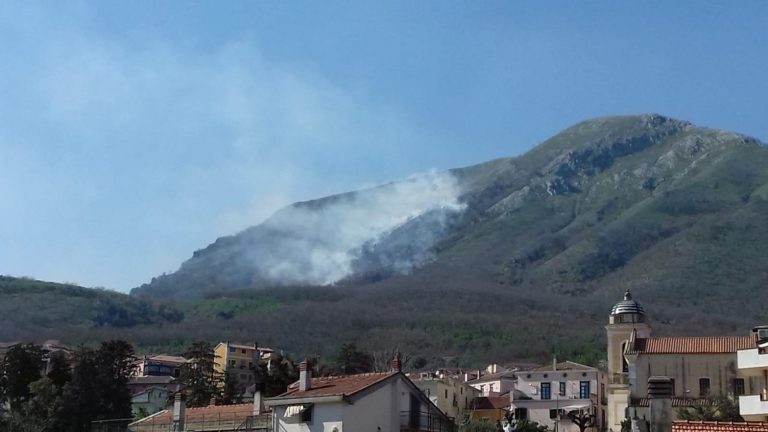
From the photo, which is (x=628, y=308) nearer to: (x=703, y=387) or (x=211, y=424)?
(x=703, y=387)

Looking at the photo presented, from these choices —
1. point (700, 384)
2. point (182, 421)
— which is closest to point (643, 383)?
point (700, 384)

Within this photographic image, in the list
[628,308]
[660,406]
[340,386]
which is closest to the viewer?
[660,406]

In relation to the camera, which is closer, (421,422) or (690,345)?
(421,422)

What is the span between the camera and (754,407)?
39.7 m

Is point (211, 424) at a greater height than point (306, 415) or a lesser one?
lesser

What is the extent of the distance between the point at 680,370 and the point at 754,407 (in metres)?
25.2

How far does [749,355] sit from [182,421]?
Answer: 2553 cm

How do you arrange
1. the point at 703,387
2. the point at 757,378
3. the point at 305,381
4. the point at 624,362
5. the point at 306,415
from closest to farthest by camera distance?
the point at 306,415 → the point at 757,378 → the point at 305,381 → the point at 703,387 → the point at 624,362

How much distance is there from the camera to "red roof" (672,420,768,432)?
21.0 metres

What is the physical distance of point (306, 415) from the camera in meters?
44.1

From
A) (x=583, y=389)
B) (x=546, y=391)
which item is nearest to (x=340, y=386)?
(x=583, y=389)

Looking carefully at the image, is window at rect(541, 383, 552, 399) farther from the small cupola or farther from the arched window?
the arched window

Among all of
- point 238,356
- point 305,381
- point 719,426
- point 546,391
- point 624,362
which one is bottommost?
point 719,426

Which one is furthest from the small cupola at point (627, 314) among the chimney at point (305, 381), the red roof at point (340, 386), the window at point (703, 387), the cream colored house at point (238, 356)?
the cream colored house at point (238, 356)
